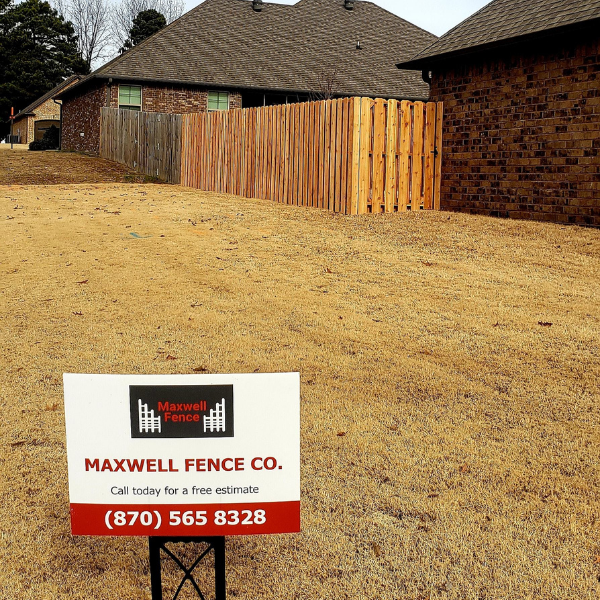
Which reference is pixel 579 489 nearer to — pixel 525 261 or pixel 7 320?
pixel 7 320

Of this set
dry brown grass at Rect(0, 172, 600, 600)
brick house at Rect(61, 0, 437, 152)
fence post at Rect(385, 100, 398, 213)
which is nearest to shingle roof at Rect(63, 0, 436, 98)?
brick house at Rect(61, 0, 437, 152)

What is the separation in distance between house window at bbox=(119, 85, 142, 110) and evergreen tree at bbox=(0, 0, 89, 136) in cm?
4038

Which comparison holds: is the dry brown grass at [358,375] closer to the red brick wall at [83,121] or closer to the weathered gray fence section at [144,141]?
the weathered gray fence section at [144,141]

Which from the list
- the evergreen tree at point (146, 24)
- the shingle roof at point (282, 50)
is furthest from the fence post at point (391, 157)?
the evergreen tree at point (146, 24)

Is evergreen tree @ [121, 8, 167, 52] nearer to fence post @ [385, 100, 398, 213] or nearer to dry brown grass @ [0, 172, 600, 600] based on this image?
fence post @ [385, 100, 398, 213]

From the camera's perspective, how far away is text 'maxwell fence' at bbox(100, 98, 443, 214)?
13.3m

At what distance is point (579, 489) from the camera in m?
4.08

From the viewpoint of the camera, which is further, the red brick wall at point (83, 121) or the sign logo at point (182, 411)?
the red brick wall at point (83, 121)

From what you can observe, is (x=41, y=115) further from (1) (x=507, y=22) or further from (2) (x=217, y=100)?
(1) (x=507, y=22)

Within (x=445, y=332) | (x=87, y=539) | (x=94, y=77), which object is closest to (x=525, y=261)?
(x=445, y=332)

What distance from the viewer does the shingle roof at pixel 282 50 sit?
29.2 m

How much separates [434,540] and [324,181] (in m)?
10.9

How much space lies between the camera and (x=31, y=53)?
6781 cm

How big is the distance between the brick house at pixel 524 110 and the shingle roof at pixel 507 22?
0.03 meters
